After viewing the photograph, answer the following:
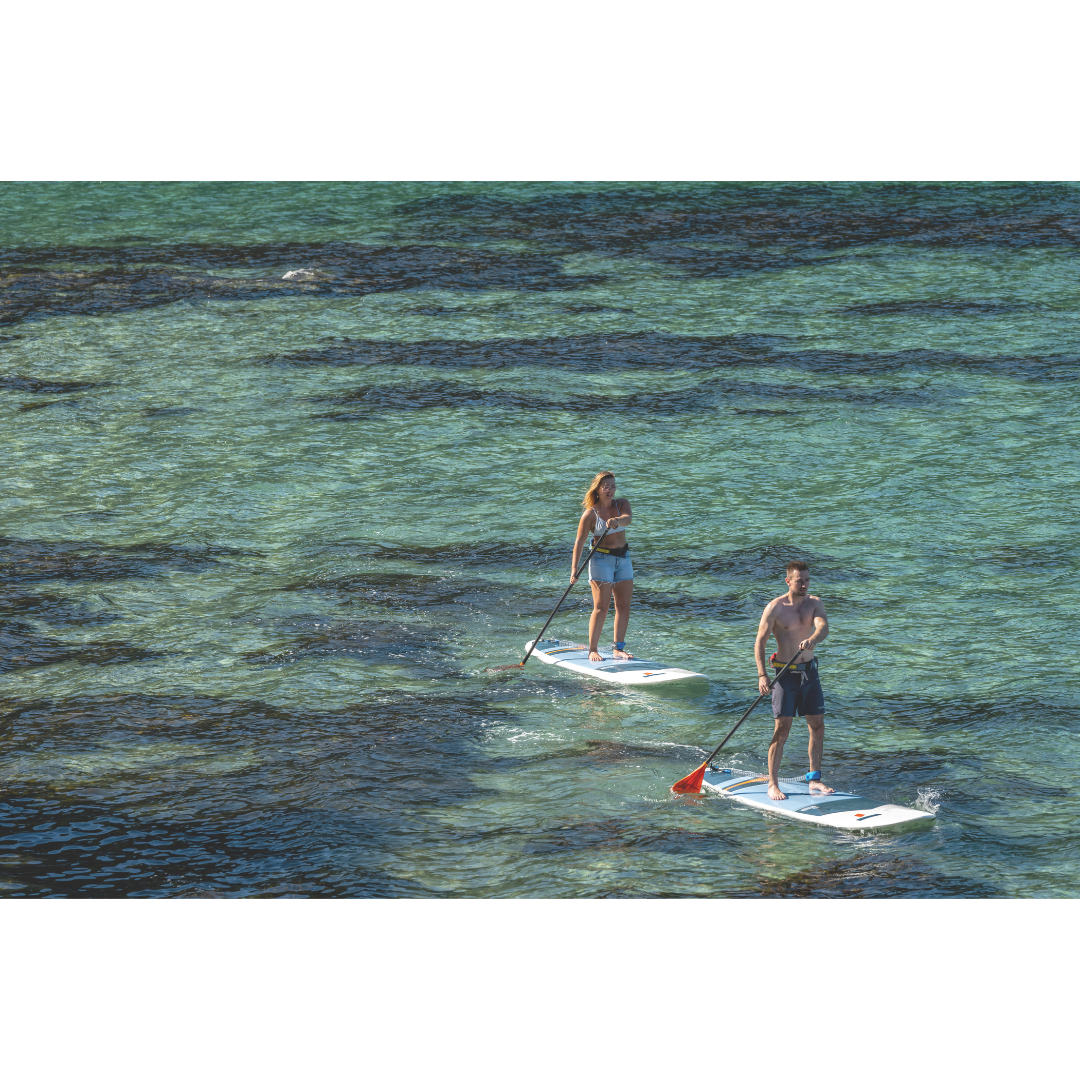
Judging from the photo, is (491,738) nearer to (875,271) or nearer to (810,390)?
(810,390)

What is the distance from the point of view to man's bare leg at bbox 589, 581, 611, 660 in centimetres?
1564

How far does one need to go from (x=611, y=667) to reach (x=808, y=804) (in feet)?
12.8

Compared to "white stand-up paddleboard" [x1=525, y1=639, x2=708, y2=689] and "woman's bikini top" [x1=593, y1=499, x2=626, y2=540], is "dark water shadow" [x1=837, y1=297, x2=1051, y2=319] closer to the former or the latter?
"white stand-up paddleboard" [x1=525, y1=639, x2=708, y2=689]

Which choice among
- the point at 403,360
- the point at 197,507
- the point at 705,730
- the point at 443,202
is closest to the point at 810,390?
the point at 403,360

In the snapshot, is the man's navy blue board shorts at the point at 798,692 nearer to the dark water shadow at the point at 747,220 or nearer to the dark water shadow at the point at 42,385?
the dark water shadow at the point at 42,385

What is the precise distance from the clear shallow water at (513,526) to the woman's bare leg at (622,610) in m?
0.81

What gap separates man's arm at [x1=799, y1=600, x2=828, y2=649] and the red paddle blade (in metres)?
1.61

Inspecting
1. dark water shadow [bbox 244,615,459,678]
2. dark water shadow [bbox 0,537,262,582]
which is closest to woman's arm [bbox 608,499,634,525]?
dark water shadow [bbox 244,615,459,678]

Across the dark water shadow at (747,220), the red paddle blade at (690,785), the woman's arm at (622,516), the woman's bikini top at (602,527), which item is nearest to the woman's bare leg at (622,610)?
the woman's bikini top at (602,527)

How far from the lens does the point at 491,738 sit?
46.9ft

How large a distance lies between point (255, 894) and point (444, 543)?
10.3 meters

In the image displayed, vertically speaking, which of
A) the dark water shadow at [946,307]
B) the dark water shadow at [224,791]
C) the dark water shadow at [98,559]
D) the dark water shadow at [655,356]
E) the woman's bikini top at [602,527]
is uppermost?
the dark water shadow at [946,307]

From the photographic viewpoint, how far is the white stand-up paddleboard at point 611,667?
1527 cm

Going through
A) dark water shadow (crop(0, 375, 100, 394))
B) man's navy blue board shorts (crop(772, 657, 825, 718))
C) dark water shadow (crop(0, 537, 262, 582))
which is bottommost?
dark water shadow (crop(0, 537, 262, 582))
